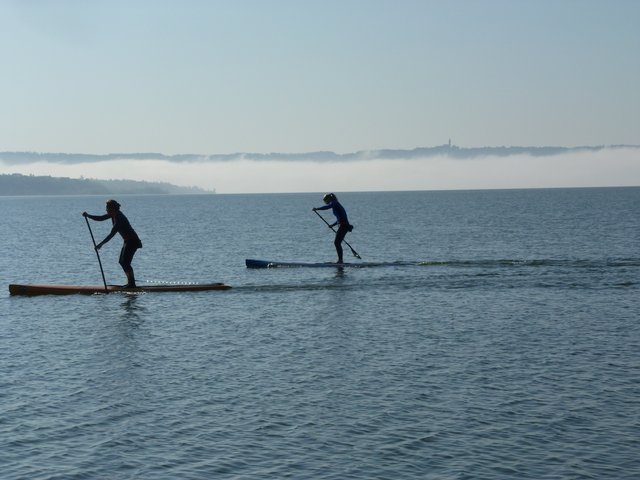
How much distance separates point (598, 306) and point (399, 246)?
34.3 m

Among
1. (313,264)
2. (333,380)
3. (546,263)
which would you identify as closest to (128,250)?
(313,264)

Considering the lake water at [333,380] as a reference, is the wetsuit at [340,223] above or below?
above

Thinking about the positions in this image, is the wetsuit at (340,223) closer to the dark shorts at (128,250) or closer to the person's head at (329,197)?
the person's head at (329,197)

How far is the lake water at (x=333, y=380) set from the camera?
13141 mm

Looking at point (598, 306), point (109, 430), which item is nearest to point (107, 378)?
point (109, 430)

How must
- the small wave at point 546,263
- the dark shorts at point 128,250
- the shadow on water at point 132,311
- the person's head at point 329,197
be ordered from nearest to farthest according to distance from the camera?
1. the shadow on water at point 132,311
2. the dark shorts at point 128,250
3. the person's head at point 329,197
4. the small wave at point 546,263

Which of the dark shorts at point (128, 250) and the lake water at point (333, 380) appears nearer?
the lake water at point (333, 380)

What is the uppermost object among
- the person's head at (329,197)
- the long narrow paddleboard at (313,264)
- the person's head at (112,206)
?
the person's head at (329,197)

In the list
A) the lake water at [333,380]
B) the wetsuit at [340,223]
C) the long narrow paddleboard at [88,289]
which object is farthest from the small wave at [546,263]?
the long narrow paddleboard at [88,289]

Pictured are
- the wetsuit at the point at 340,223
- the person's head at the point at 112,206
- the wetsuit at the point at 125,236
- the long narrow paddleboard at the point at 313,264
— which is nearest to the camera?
the person's head at the point at 112,206

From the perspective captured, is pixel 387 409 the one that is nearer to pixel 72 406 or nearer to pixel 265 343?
pixel 72 406

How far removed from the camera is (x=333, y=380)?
17.8 metres

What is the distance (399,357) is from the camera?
20.0 m

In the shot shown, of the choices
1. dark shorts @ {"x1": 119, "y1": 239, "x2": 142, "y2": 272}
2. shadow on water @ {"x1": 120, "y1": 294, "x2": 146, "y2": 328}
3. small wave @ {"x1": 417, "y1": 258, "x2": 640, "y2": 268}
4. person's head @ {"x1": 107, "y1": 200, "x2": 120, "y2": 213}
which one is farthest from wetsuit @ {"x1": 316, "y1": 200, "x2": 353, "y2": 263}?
person's head @ {"x1": 107, "y1": 200, "x2": 120, "y2": 213}
